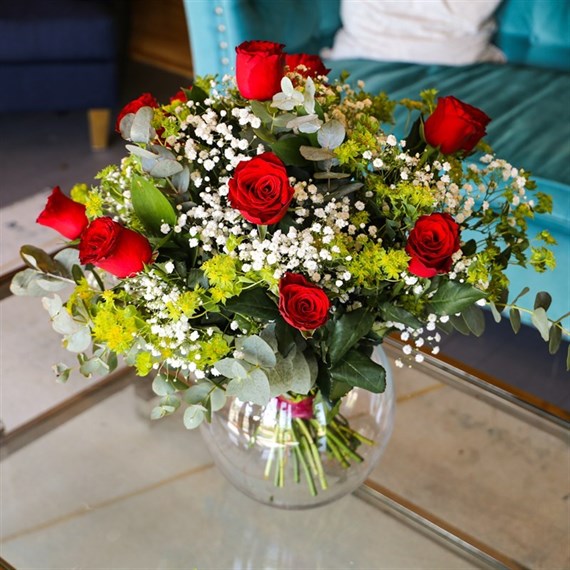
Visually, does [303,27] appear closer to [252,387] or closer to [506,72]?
[506,72]

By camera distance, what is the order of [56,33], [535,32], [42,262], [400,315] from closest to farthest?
1. [400,315]
2. [42,262]
3. [535,32]
4. [56,33]

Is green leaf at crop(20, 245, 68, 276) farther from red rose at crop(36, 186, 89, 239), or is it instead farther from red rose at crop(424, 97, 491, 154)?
red rose at crop(424, 97, 491, 154)

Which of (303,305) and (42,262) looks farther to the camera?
(42,262)

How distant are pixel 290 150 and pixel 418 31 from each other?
3.79 feet

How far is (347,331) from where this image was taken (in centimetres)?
76

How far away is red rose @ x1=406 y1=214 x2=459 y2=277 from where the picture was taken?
685 mm

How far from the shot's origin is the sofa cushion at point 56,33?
2.21m

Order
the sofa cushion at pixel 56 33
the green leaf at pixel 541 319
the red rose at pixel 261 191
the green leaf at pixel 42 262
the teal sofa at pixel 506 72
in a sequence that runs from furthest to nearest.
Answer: the sofa cushion at pixel 56 33 → the teal sofa at pixel 506 72 → the green leaf at pixel 42 262 → the green leaf at pixel 541 319 → the red rose at pixel 261 191

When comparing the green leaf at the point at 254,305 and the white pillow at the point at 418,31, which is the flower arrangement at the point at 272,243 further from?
the white pillow at the point at 418,31

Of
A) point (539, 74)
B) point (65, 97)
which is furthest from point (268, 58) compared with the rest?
point (65, 97)

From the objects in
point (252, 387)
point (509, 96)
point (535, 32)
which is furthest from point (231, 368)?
point (535, 32)

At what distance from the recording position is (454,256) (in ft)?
2.40

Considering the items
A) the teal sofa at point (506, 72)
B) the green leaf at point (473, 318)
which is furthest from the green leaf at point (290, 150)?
the teal sofa at point (506, 72)

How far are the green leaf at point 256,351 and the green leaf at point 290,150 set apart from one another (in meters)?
0.17
